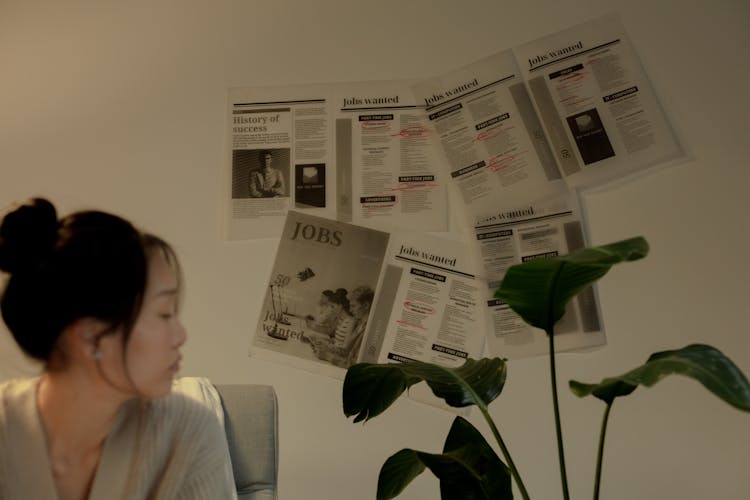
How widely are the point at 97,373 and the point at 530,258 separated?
3.49 feet

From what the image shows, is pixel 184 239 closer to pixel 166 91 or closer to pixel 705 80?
pixel 166 91

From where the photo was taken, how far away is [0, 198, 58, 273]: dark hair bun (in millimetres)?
1146

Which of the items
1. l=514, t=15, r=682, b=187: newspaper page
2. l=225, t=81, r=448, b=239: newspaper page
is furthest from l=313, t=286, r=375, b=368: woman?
l=514, t=15, r=682, b=187: newspaper page

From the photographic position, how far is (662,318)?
1786 millimetres

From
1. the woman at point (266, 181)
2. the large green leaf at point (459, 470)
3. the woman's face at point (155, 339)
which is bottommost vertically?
the large green leaf at point (459, 470)

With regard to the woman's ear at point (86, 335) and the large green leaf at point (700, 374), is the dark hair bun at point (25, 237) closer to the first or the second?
the woman's ear at point (86, 335)

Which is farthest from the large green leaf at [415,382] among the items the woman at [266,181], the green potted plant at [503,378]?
the woman at [266,181]

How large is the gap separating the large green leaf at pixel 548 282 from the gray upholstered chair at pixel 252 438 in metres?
0.54

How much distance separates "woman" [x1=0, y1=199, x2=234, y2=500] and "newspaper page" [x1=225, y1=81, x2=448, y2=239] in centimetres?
64

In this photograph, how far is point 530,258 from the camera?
1.84 m

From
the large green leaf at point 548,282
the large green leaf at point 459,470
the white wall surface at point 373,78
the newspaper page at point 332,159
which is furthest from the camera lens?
the newspaper page at point 332,159

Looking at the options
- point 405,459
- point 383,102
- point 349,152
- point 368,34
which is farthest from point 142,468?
point 368,34

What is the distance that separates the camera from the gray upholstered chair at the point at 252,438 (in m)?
1.41

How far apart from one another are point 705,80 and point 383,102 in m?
0.80
